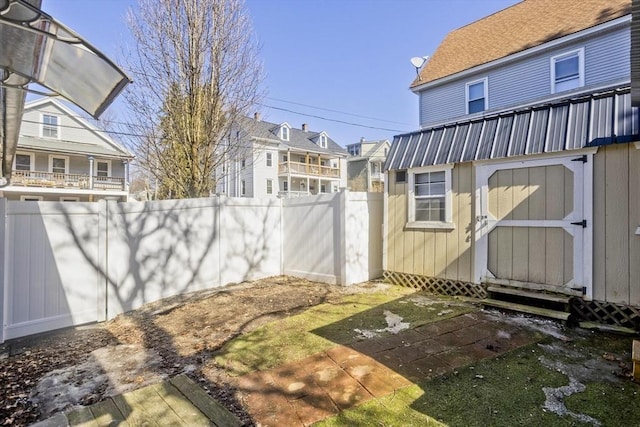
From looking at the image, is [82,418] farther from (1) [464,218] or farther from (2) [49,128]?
(2) [49,128]

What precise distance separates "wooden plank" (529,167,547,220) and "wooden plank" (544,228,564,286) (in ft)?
0.91

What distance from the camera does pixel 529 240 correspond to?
5.06 m

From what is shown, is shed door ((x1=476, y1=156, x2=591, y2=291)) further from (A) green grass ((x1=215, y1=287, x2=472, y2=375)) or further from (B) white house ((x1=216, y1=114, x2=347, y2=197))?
(B) white house ((x1=216, y1=114, x2=347, y2=197))

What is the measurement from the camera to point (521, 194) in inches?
202

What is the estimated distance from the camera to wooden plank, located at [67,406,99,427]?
7.91 ft

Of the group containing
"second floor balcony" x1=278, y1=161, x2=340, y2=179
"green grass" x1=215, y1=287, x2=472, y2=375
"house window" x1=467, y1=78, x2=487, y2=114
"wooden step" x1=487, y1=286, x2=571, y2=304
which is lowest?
"green grass" x1=215, y1=287, x2=472, y2=375

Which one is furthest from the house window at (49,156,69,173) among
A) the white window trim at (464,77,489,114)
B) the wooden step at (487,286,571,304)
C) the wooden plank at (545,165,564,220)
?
the wooden plank at (545,165,564,220)

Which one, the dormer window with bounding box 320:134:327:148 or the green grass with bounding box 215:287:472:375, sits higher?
the dormer window with bounding box 320:134:327:148

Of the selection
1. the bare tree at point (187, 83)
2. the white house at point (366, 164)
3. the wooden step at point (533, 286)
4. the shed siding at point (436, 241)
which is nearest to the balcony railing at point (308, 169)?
the white house at point (366, 164)

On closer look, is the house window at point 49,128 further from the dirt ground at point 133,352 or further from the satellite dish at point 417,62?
the satellite dish at point 417,62

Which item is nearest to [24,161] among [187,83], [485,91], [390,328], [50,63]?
[187,83]

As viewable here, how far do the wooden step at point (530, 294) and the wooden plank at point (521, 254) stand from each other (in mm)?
200

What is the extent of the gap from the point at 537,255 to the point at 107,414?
5.47m

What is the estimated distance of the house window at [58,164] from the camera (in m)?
18.7
